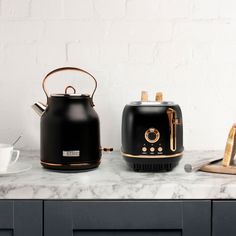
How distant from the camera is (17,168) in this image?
1496 millimetres

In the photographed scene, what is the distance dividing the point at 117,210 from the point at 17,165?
396 mm

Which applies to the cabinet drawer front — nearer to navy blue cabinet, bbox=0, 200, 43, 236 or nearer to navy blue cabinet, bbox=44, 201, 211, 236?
navy blue cabinet, bbox=44, 201, 211, 236

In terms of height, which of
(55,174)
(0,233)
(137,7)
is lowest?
(0,233)

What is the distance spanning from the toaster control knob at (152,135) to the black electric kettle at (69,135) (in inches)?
6.3

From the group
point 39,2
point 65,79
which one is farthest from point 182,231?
point 39,2

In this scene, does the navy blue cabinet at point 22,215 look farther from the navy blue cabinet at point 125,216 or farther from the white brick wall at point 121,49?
the white brick wall at point 121,49

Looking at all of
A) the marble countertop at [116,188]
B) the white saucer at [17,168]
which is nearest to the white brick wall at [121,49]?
the white saucer at [17,168]

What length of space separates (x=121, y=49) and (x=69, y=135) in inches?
21.6

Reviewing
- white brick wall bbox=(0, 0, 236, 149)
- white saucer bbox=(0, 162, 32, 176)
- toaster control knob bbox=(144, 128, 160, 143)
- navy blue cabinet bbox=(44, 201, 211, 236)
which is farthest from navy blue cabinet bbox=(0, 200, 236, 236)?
white brick wall bbox=(0, 0, 236, 149)

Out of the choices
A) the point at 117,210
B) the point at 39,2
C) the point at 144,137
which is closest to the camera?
the point at 117,210

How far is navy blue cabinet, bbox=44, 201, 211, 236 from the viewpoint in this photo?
1.33 metres

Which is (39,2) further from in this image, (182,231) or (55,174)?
(182,231)

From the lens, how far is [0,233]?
1.34m

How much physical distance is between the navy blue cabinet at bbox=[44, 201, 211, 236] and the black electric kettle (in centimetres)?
18
